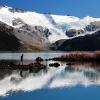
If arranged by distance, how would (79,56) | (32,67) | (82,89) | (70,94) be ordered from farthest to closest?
(79,56), (32,67), (82,89), (70,94)

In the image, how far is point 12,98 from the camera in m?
30.9

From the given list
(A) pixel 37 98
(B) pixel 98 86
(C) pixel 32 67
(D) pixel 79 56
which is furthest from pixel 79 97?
(D) pixel 79 56

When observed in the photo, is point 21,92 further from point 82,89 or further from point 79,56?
point 79,56

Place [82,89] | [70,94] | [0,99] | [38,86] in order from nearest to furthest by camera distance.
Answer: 1. [0,99]
2. [70,94]
3. [82,89]
4. [38,86]

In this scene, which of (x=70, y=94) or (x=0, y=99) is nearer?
(x=0, y=99)

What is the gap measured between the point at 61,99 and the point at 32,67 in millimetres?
38630

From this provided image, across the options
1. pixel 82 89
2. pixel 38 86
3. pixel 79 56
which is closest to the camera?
pixel 82 89

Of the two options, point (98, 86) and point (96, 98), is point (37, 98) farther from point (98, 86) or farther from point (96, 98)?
point (98, 86)

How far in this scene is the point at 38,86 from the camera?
3997 cm

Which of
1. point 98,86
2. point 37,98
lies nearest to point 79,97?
point 37,98

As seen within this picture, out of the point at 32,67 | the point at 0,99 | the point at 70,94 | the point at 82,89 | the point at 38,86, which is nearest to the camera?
the point at 0,99

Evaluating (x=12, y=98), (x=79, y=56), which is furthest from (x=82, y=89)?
(x=79, y=56)

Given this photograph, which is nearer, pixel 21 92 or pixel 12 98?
pixel 12 98

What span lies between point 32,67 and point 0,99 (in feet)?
128
